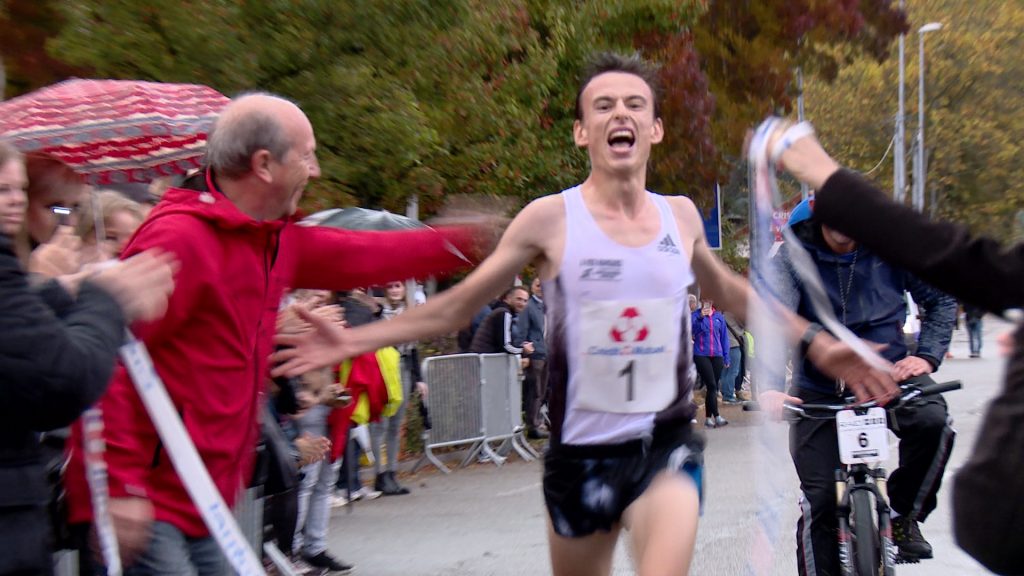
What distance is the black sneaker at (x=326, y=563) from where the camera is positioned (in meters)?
7.89

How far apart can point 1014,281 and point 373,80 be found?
771cm

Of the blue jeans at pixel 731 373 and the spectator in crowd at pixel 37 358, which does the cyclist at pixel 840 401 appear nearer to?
the spectator in crowd at pixel 37 358

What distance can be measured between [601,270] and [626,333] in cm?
22

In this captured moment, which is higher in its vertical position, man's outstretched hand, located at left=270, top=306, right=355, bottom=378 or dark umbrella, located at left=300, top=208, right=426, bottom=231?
dark umbrella, located at left=300, top=208, right=426, bottom=231

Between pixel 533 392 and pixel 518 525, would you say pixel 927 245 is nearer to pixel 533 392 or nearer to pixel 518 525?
pixel 518 525

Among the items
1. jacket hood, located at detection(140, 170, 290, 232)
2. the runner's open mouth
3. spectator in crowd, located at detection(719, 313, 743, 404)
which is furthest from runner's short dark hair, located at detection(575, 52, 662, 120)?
spectator in crowd, located at detection(719, 313, 743, 404)

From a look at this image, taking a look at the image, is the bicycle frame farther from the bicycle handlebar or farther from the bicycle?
the bicycle handlebar

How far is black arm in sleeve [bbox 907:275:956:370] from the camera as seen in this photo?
6.12 m

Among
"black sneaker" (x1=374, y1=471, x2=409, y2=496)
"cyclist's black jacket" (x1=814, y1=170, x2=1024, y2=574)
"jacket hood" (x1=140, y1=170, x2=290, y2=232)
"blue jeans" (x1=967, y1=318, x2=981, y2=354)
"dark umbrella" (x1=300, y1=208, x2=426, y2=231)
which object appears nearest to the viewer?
"cyclist's black jacket" (x1=814, y1=170, x2=1024, y2=574)

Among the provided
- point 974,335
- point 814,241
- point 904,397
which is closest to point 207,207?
point 814,241

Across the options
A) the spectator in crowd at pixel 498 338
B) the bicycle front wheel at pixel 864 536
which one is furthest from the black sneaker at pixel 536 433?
the bicycle front wheel at pixel 864 536

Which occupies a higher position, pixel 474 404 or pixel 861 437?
pixel 861 437

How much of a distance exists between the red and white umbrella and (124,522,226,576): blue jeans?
241cm

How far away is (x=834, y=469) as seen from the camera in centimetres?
573
